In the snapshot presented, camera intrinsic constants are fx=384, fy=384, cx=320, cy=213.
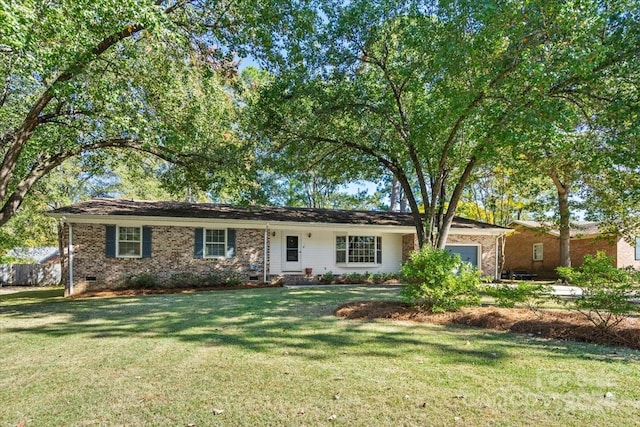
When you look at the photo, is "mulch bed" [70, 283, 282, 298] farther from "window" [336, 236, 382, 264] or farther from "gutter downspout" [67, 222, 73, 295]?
"window" [336, 236, 382, 264]

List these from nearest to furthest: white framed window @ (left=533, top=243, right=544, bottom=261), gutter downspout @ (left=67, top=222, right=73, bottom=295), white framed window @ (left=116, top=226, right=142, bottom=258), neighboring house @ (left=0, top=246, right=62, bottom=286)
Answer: gutter downspout @ (left=67, top=222, right=73, bottom=295) → white framed window @ (left=116, top=226, right=142, bottom=258) → neighboring house @ (left=0, top=246, right=62, bottom=286) → white framed window @ (left=533, top=243, right=544, bottom=261)

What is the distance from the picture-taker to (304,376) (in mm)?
4535

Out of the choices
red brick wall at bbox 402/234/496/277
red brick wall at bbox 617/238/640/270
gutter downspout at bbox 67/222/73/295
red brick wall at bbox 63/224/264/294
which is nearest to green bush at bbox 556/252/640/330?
red brick wall at bbox 402/234/496/277

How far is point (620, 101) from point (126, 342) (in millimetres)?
10181

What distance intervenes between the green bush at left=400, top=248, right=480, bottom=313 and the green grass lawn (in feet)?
3.55

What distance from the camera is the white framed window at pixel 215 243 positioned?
1573 cm

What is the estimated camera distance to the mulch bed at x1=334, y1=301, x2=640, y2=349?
629 cm

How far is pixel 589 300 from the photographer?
644cm

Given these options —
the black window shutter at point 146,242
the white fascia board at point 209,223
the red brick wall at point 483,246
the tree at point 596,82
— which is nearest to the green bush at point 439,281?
the tree at point 596,82

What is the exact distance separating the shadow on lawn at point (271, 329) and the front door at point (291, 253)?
601cm

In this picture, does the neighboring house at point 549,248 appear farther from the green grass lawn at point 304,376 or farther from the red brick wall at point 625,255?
the green grass lawn at point 304,376

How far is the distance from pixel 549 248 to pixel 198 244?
22.1 meters

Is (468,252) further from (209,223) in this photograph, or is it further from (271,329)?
(271,329)

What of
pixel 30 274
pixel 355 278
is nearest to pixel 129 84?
pixel 355 278
